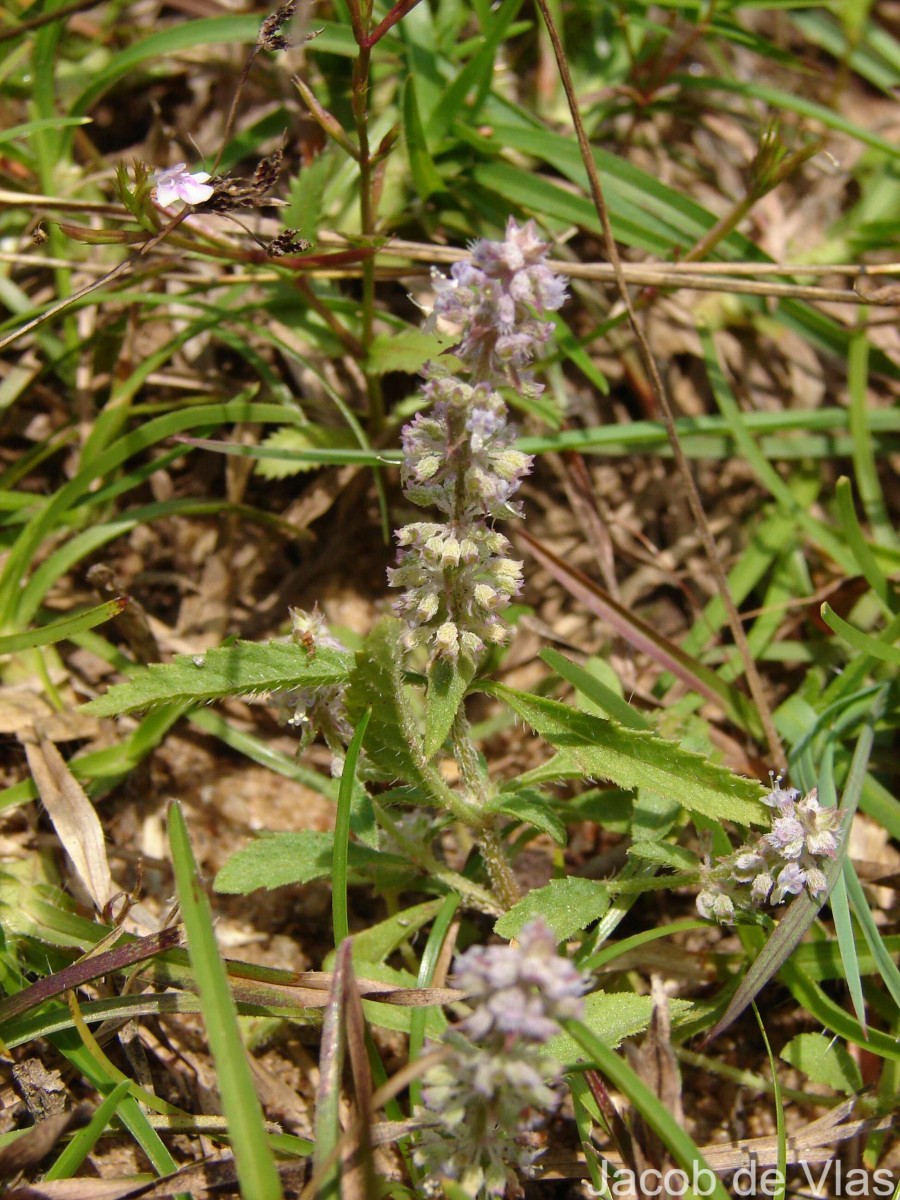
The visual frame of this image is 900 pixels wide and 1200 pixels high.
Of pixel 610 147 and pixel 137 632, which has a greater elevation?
pixel 610 147

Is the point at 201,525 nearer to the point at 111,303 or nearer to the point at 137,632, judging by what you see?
the point at 137,632

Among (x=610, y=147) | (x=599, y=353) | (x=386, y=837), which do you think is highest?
(x=610, y=147)

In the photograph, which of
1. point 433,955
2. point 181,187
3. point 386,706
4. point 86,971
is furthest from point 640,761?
point 181,187

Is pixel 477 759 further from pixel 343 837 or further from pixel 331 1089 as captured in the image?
pixel 331 1089

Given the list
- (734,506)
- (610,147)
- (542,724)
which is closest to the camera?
(542,724)

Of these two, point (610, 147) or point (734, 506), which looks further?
point (610, 147)

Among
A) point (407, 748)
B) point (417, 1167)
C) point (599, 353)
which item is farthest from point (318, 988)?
point (599, 353)

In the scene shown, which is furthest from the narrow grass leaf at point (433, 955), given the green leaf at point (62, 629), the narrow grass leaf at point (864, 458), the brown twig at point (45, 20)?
the brown twig at point (45, 20)

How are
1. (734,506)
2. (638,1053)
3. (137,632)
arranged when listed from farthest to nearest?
(734,506) < (137,632) < (638,1053)
